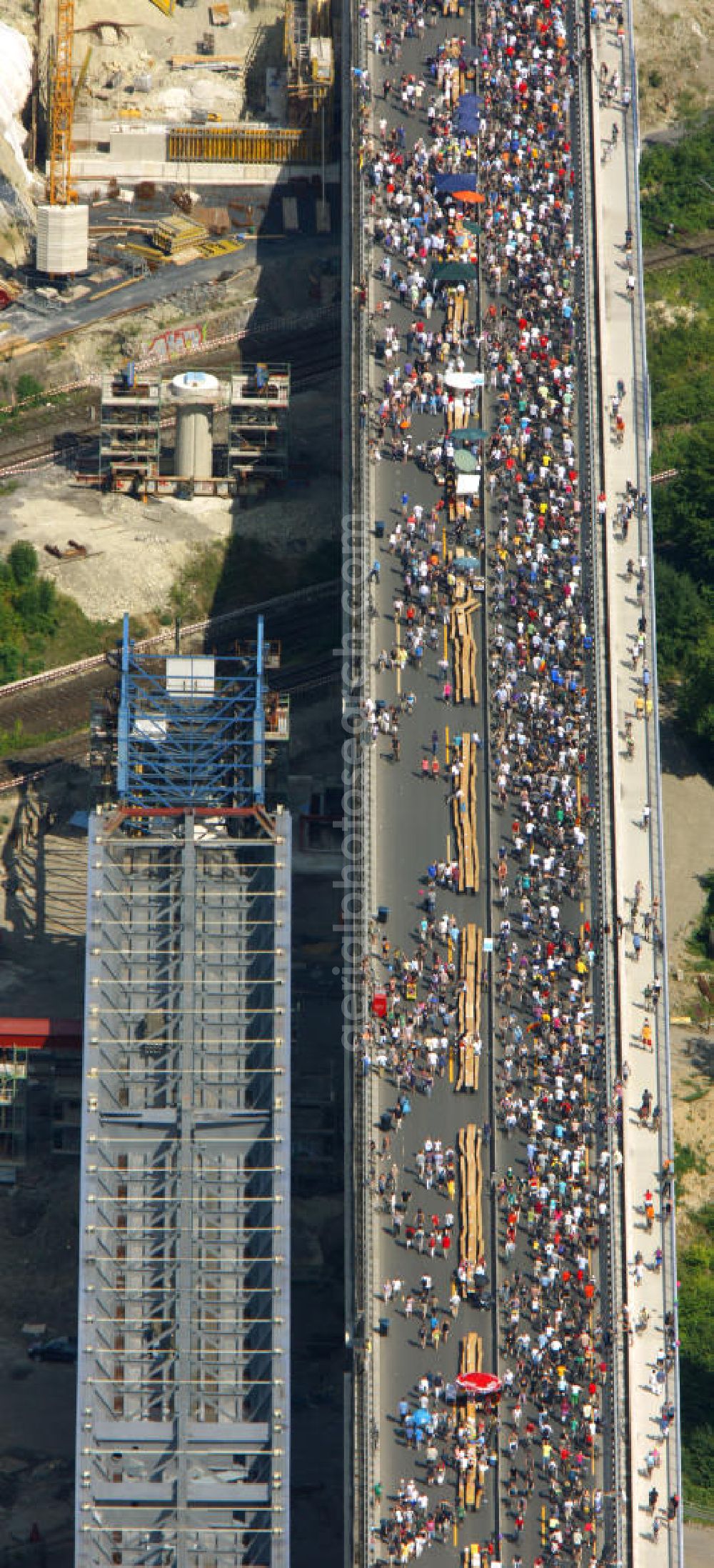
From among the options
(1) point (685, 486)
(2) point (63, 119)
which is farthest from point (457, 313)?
(2) point (63, 119)

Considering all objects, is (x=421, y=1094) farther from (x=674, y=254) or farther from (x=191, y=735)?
(x=674, y=254)

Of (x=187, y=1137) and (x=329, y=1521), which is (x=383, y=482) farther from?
(x=329, y=1521)

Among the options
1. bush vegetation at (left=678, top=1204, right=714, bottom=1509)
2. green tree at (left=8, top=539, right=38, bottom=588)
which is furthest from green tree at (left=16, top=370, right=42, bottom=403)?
bush vegetation at (left=678, top=1204, right=714, bottom=1509)

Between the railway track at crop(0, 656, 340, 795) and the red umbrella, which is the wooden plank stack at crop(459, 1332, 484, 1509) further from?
the railway track at crop(0, 656, 340, 795)

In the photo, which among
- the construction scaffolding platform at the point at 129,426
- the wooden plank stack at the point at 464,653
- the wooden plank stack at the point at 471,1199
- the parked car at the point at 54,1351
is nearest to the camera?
the wooden plank stack at the point at 471,1199

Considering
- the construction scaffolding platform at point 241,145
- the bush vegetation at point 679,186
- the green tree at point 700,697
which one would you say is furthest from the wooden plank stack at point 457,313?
the construction scaffolding platform at point 241,145

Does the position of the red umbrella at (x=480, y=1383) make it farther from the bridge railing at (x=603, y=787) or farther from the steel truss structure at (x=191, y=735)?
the steel truss structure at (x=191, y=735)
